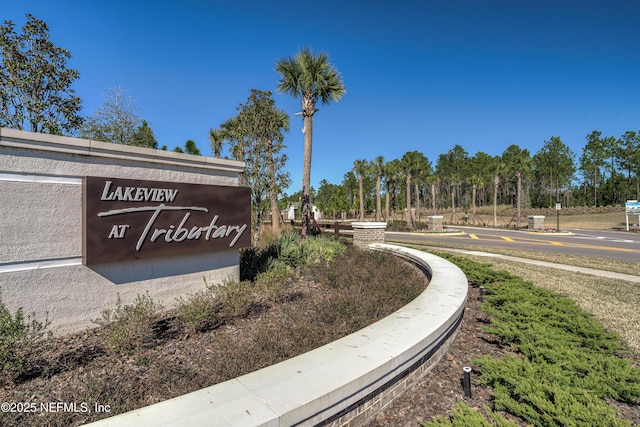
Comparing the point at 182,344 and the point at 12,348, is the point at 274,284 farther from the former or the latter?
the point at 12,348

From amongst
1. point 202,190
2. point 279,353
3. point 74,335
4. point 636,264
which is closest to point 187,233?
point 202,190

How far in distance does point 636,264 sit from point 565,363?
1224 cm

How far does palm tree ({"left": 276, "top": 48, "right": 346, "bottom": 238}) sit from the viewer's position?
13016 mm

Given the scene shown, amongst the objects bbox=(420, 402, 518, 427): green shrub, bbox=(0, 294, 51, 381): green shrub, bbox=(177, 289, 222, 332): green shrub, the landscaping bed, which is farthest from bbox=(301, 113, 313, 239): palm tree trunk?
bbox=(420, 402, 518, 427): green shrub

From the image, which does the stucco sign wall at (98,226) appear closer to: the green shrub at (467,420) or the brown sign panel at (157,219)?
the brown sign panel at (157,219)

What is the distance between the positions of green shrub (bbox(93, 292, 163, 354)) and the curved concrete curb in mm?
1862

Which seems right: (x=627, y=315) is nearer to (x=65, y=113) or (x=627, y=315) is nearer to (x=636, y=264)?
(x=636, y=264)

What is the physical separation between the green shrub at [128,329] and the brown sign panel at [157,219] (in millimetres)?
833

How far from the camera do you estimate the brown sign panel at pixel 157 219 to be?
4.51m

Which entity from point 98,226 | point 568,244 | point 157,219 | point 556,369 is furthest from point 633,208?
point 98,226

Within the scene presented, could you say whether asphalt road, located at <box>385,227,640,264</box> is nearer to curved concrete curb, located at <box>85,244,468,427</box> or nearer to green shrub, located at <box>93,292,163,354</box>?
curved concrete curb, located at <box>85,244,468,427</box>

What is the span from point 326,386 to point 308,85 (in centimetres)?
1283

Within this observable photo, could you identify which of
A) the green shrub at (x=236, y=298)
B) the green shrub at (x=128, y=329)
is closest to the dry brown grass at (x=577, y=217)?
the green shrub at (x=236, y=298)

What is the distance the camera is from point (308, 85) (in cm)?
1328
